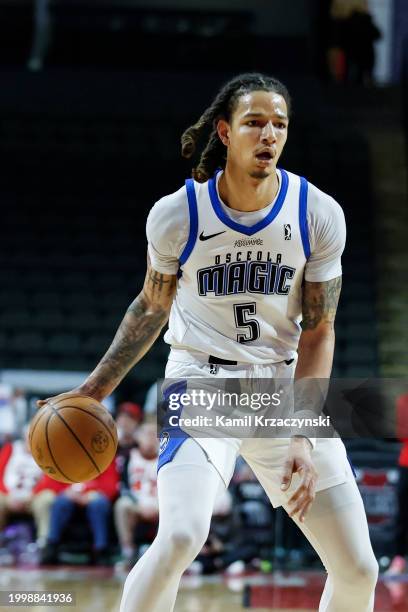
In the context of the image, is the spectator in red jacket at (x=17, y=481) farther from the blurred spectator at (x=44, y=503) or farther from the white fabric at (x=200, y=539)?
the white fabric at (x=200, y=539)

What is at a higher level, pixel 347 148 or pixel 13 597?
pixel 347 148

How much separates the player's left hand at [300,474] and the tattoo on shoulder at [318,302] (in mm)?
553

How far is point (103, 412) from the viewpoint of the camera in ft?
12.4

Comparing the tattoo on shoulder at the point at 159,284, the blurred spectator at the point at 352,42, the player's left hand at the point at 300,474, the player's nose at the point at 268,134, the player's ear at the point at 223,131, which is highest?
the blurred spectator at the point at 352,42

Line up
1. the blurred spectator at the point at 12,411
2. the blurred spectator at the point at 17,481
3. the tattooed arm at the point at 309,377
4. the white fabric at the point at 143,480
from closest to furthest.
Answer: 1. the tattooed arm at the point at 309,377
2. the white fabric at the point at 143,480
3. the blurred spectator at the point at 17,481
4. the blurred spectator at the point at 12,411

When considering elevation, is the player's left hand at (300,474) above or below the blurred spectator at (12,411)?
above

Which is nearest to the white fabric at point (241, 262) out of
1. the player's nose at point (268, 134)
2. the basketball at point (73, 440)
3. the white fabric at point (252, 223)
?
the white fabric at point (252, 223)

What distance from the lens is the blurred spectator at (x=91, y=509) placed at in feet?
27.0

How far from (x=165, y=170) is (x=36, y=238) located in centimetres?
212

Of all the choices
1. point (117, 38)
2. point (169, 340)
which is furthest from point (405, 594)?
point (117, 38)

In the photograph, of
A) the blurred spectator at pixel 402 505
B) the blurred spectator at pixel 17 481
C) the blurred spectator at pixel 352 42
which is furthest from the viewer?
the blurred spectator at pixel 352 42

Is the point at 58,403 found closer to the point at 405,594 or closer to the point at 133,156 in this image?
the point at 405,594

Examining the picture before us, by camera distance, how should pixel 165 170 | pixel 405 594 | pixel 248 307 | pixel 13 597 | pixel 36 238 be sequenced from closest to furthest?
pixel 248 307
pixel 13 597
pixel 405 594
pixel 36 238
pixel 165 170

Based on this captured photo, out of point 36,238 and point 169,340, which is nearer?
point 169,340
